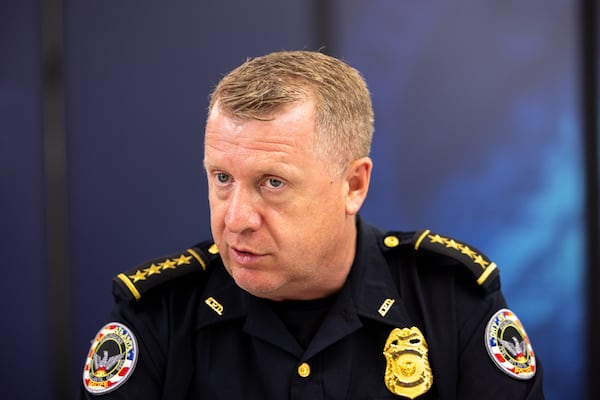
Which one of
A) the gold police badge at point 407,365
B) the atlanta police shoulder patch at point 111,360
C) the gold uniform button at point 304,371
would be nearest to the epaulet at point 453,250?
the gold police badge at point 407,365

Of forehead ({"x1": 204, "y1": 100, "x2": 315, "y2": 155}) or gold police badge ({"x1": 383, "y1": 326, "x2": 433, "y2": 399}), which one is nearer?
forehead ({"x1": 204, "y1": 100, "x2": 315, "y2": 155})

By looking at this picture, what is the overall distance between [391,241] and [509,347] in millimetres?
386

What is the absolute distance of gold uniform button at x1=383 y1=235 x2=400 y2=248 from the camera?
1.73 metres

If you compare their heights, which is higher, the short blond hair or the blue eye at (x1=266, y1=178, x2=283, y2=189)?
the short blond hair

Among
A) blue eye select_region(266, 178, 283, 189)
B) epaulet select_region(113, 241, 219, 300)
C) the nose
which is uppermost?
blue eye select_region(266, 178, 283, 189)

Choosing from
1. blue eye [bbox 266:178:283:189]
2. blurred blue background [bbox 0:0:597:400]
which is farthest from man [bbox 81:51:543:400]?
A: blurred blue background [bbox 0:0:597:400]

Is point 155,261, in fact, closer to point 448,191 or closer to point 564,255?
point 448,191

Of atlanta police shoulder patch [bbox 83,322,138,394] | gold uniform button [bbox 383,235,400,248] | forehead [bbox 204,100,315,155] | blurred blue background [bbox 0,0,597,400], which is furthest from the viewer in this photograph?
blurred blue background [bbox 0,0,597,400]

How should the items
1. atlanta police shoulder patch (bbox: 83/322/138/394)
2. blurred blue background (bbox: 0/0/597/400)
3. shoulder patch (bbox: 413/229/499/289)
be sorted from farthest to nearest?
blurred blue background (bbox: 0/0/597/400), shoulder patch (bbox: 413/229/499/289), atlanta police shoulder patch (bbox: 83/322/138/394)

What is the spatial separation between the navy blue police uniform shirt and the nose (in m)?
0.29

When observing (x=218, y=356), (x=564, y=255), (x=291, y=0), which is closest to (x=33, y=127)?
(x=291, y=0)

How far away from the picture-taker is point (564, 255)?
10.2ft

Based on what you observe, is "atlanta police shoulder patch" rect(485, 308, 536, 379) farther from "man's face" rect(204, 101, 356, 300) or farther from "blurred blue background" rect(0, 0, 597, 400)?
"blurred blue background" rect(0, 0, 597, 400)

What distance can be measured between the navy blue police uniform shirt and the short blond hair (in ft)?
1.12
